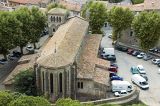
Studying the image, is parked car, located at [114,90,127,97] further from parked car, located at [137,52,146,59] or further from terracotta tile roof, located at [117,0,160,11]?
terracotta tile roof, located at [117,0,160,11]

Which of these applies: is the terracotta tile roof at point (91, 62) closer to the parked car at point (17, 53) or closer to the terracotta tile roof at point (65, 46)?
the terracotta tile roof at point (65, 46)

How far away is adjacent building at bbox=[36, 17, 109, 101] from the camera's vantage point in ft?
206

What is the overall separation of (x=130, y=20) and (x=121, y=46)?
22.4ft

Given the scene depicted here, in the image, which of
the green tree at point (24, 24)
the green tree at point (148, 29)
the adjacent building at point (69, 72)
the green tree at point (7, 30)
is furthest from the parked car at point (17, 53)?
the green tree at point (148, 29)

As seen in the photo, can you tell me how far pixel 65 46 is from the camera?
68.6 meters

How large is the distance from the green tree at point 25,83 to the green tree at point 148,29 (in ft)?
104

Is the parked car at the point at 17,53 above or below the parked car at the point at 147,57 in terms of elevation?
below

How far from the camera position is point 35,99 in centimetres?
5197

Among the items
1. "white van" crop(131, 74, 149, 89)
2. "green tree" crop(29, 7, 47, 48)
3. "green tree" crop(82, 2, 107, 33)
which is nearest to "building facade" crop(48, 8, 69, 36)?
"green tree" crop(29, 7, 47, 48)

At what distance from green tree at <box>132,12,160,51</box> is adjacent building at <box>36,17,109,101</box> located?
16269mm

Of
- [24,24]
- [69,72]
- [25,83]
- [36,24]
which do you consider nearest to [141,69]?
[69,72]

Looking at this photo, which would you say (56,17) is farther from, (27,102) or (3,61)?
(27,102)

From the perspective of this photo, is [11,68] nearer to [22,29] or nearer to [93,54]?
[22,29]

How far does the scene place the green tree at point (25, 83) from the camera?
6438cm
